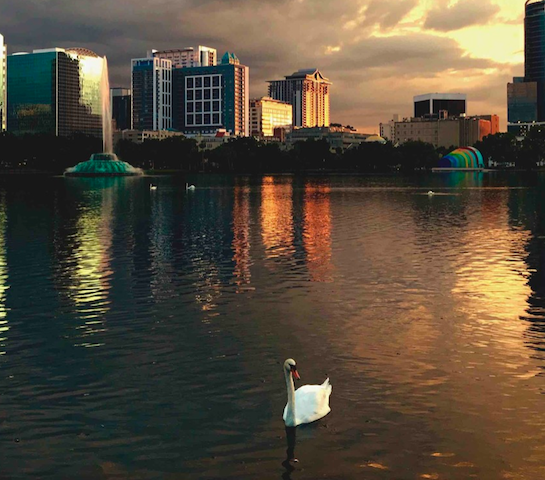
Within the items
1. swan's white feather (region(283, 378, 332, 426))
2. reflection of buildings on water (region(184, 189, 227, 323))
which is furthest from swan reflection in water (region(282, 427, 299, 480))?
reflection of buildings on water (region(184, 189, 227, 323))

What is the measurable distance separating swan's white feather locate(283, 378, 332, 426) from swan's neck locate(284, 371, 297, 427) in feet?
0.35

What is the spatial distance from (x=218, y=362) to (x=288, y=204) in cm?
6091

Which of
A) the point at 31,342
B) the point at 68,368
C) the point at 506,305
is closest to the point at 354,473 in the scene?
the point at 68,368

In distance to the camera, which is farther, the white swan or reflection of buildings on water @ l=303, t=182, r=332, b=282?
reflection of buildings on water @ l=303, t=182, r=332, b=282

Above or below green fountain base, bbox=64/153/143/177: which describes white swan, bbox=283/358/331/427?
below

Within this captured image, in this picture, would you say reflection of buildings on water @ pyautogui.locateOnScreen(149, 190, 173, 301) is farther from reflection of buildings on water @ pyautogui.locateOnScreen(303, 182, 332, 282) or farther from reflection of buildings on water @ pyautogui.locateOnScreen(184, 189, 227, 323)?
reflection of buildings on water @ pyautogui.locateOnScreen(303, 182, 332, 282)

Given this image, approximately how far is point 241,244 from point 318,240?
15.3 feet

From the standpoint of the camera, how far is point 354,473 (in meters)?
12.8

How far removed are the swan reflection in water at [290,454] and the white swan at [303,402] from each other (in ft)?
0.52

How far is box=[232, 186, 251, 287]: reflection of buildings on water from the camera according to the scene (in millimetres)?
32156

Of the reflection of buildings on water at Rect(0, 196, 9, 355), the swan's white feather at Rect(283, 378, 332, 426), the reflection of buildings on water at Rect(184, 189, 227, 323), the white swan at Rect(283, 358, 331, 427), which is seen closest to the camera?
the white swan at Rect(283, 358, 331, 427)

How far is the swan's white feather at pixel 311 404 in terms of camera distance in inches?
583

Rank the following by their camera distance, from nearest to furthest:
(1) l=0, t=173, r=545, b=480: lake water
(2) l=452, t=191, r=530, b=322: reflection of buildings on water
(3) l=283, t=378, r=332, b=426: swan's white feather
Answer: (1) l=0, t=173, r=545, b=480: lake water < (3) l=283, t=378, r=332, b=426: swan's white feather < (2) l=452, t=191, r=530, b=322: reflection of buildings on water

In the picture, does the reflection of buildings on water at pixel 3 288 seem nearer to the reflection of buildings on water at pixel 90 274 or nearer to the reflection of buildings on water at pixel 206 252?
the reflection of buildings on water at pixel 90 274
